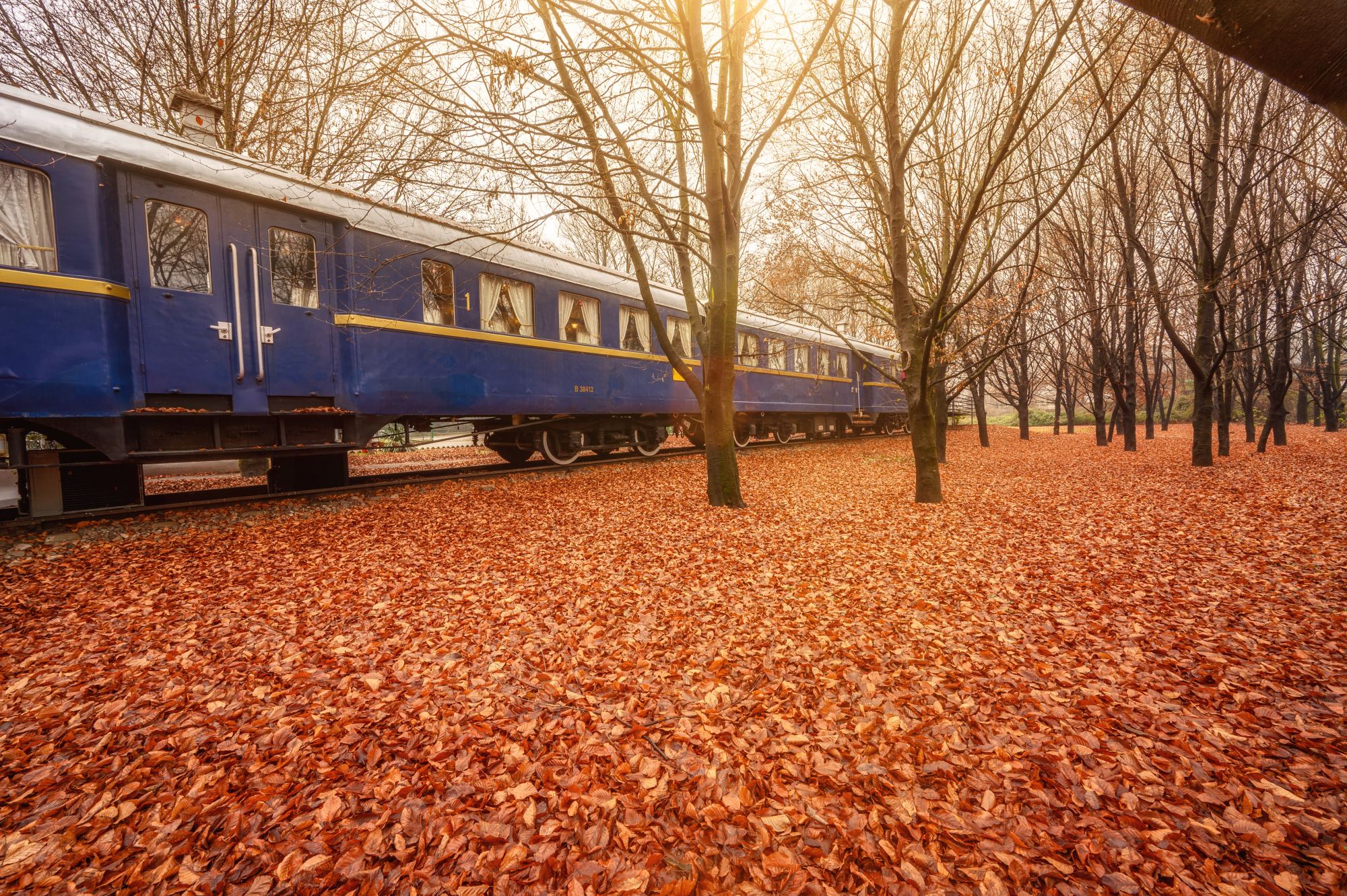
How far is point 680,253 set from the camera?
757 centimetres

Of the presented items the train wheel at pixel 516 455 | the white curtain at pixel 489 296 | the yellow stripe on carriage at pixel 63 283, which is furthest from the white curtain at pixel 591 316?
the yellow stripe on carriage at pixel 63 283

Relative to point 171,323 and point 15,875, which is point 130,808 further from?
point 171,323

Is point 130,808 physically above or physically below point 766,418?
below

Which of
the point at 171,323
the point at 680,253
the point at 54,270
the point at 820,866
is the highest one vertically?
the point at 680,253

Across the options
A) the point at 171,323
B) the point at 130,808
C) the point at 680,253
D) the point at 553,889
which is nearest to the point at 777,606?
the point at 553,889

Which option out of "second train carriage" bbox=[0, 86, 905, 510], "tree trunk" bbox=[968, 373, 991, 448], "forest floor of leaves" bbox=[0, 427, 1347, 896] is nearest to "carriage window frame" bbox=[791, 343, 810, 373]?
"tree trunk" bbox=[968, 373, 991, 448]

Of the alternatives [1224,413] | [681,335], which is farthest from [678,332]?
[1224,413]

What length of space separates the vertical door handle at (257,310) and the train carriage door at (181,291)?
21 cm

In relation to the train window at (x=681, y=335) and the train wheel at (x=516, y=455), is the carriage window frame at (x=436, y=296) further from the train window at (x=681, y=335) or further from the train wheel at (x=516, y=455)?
the train window at (x=681, y=335)

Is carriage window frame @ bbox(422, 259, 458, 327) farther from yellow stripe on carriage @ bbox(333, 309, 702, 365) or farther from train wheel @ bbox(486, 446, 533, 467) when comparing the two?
train wheel @ bbox(486, 446, 533, 467)

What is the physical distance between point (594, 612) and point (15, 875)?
2.61 m

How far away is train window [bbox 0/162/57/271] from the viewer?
15.8 ft

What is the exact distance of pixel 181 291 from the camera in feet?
18.9

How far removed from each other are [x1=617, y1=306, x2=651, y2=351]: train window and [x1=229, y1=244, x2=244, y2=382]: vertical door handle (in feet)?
20.4
